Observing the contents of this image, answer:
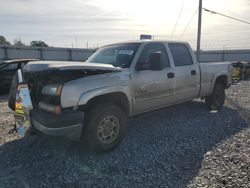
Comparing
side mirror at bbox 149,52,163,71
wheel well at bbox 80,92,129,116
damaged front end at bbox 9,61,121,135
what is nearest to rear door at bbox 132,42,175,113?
side mirror at bbox 149,52,163,71

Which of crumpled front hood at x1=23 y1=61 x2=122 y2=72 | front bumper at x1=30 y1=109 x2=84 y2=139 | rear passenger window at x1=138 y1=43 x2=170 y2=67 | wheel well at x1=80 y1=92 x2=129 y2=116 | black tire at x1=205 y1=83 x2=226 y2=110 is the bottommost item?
black tire at x1=205 y1=83 x2=226 y2=110

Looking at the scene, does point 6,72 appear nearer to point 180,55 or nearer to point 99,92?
point 180,55

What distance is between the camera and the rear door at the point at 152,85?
5129 millimetres

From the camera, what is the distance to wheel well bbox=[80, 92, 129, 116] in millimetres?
4421

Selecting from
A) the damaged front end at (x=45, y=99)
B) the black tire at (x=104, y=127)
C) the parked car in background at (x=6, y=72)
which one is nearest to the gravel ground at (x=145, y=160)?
the black tire at (x=104, y=127)

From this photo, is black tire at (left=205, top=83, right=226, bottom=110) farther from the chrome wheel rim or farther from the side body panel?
the chrome wheel rim

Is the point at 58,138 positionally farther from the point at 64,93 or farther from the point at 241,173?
the point at 241,173

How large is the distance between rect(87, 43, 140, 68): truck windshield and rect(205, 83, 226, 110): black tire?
3234 millimetres

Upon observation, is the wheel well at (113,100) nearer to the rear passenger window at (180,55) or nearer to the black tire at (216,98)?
the rear passenger window at (180,55)

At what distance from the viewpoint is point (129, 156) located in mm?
4543

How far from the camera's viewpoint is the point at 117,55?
5.47 m

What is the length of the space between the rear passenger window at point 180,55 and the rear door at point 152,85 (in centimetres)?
31

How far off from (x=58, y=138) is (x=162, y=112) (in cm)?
386

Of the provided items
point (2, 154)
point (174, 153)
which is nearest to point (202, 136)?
point (174, 153)
